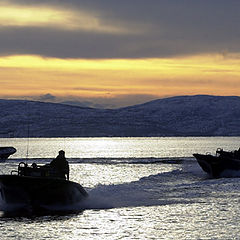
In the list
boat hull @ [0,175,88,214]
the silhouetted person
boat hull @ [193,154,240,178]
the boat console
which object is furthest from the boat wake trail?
boat hull @ [193,154,240,178]

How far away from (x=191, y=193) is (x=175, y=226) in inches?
546

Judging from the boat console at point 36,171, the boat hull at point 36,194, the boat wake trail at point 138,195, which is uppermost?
the boat console at point 36,171

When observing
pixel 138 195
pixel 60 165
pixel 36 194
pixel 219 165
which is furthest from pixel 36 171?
pixel 219 165

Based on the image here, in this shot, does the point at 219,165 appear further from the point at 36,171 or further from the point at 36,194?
the point at 36,194

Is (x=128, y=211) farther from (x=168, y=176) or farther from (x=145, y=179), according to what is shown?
(x=168, y=176)

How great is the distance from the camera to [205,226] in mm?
29156

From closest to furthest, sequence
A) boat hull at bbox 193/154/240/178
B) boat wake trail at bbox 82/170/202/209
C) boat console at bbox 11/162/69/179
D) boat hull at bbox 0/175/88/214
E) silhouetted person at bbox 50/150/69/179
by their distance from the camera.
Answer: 1. boat hull at bbox 0/175/88/214
2. boat console at bbox 11/162/69/179
3. silhouetted person at bbox 50/150/69/179
4. boat wake trail at bbox 82/170/202/209
5. boat hull at bbox 193/154/240/178

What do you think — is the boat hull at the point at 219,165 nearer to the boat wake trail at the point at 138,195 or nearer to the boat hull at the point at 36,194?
the boat wake trail at the point at 138,195

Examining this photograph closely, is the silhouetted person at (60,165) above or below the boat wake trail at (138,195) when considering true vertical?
above

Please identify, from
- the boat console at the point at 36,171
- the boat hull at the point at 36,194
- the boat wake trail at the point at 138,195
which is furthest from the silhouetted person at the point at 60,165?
the boat wake trail at the point at 138,195

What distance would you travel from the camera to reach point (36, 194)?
32500mm

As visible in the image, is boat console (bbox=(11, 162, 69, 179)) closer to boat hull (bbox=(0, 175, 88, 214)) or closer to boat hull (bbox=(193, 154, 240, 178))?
boat hull (bbox=(0, 175, 88, 214))

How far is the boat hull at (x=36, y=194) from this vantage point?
32250 mm

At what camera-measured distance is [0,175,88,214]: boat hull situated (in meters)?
32.2
